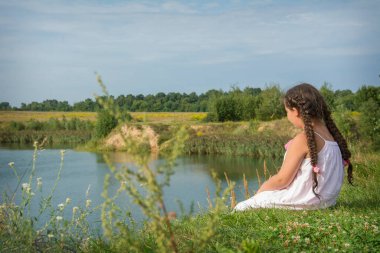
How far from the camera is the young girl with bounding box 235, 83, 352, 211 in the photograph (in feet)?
12.5

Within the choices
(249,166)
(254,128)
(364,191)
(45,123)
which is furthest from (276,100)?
(364,191)

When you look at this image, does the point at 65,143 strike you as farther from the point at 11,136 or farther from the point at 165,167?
the point at 165,167

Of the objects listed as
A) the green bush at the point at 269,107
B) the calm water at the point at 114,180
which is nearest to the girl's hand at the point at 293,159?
the calm water at the point at 114,180

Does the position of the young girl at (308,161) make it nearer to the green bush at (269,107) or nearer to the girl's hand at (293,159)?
the girl's hand at (293,159)

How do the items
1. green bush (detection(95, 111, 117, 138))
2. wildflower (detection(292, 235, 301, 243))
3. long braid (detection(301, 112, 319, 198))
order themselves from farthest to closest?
green bush (detection(95, 111, 117, 138)) < long braid (detection(301, 112, 319, 198)) < wildflower (detection(292, 235, 301, 243))

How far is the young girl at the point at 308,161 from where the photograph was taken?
3.82m

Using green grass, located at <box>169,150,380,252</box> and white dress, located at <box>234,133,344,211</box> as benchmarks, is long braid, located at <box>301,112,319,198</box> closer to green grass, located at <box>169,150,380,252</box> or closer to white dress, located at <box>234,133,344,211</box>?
white dress, located at <box>234,133,344,211</box>

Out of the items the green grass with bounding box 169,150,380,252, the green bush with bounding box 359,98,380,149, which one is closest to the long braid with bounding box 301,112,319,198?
the green grass with bounding box 169,150,380,252

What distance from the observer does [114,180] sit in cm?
1298

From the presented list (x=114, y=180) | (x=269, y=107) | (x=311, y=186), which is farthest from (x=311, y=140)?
(x=269, y=107)

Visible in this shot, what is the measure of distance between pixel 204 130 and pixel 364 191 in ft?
66.5

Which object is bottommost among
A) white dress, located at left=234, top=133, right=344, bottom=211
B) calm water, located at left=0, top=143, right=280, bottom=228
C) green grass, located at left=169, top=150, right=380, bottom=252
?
calm water, located at left=0, top=143, right=280, bottom=228

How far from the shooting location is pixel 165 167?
1.68 m

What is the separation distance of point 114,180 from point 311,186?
9.59 meters
